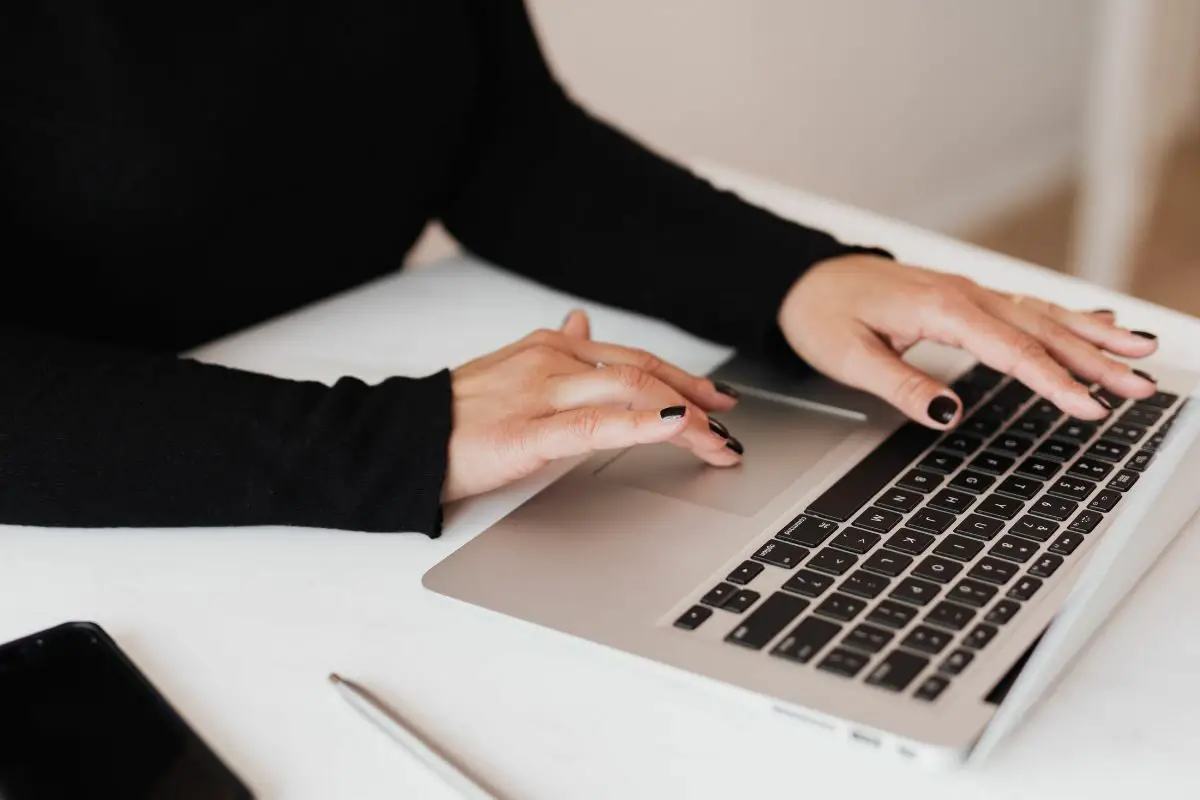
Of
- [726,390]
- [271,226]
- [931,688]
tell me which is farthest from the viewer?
[271,226]

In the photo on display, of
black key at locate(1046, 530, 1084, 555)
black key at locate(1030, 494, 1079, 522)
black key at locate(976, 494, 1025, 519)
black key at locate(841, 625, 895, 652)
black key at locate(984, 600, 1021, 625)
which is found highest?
black key at locate(1030, 494, 1079, 522)

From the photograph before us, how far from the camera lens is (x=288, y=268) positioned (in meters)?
0.90

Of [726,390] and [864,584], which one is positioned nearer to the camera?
[864,584]

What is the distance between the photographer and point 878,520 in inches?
23.9

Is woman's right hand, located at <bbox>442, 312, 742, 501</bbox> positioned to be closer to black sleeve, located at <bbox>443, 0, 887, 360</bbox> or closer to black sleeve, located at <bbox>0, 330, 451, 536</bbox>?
black sleeve, located at <bbox>0, 330, 451, 536</bbox>

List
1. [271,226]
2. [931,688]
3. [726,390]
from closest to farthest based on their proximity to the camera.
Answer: [931,688]
[726,390]
[271,226]

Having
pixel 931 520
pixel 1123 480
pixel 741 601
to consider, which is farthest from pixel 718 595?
pixel 1123 480

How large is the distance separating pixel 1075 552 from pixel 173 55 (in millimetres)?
570

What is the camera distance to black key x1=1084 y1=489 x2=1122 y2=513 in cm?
61

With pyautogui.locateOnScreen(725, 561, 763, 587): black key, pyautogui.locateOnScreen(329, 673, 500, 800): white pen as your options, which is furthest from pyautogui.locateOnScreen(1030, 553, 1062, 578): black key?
pyautogui.locateOnScreen(329, 673, 500, 800): white pen

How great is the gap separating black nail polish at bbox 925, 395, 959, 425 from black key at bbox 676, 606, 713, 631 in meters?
0.20

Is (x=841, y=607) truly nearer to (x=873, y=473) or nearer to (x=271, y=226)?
(x=873, y=473)

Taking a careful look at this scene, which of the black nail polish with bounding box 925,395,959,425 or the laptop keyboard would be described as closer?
the laptop keyboard

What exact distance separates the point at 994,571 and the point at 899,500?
8 centimetres
